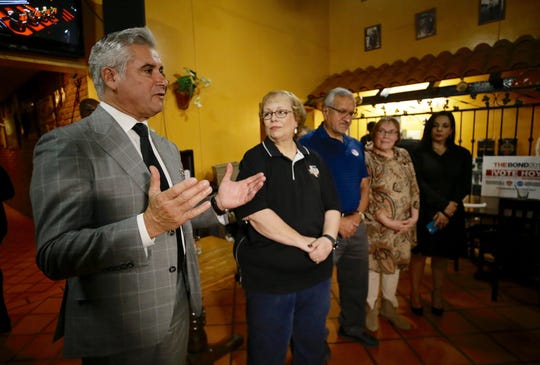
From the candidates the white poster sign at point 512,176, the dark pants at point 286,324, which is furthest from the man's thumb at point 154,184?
the white poster sign at point 512,176

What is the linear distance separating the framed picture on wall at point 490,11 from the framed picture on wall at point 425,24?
2.50 ft

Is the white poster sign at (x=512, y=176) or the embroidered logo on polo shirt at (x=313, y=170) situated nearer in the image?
the embroidered logo on polo shirt at (x=313, y=170)

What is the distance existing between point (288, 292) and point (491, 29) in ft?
20.9

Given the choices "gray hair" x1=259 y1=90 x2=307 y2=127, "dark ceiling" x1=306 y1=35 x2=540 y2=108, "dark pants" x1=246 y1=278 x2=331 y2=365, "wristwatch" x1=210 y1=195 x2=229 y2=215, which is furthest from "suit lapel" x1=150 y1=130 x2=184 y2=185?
"dark ceiling" x1=306 y1=35 x2=540 y2=108

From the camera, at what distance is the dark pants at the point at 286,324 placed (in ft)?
4.78

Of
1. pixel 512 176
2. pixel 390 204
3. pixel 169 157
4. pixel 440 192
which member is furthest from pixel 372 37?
pixel 169 157

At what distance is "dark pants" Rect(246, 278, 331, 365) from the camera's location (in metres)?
1.46

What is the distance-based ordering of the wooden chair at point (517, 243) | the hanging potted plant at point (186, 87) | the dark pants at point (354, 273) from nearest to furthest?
the dark pants at point (354, 273) → the wooden chair at point (517, 243) → the hanging potted plant at point (186, 87)

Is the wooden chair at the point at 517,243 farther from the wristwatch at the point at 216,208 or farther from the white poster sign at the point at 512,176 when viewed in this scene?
the wristwatch at the point at 216,208

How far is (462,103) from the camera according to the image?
5.46 m

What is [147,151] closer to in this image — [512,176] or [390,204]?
[390,204]

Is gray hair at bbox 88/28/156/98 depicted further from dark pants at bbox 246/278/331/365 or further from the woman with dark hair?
the woman with dark hair

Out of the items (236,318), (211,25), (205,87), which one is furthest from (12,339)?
(211,25)

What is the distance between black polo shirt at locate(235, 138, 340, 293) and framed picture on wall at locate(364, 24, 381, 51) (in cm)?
617
